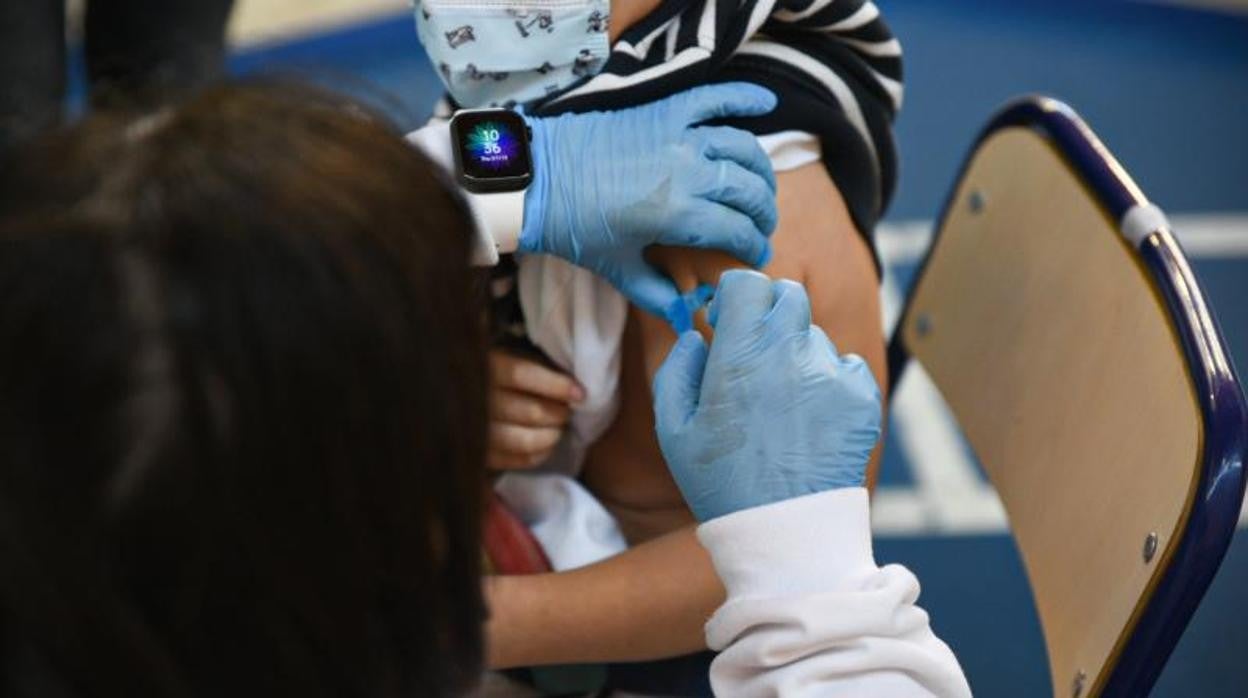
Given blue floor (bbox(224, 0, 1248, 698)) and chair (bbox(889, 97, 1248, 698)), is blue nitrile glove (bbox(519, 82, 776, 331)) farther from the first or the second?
blue floor (bbox(224, 0, 1248, 698))

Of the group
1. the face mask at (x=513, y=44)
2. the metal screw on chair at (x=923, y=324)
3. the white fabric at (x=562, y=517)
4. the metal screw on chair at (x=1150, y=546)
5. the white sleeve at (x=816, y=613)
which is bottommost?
the white fabric at (x=562, y=517)

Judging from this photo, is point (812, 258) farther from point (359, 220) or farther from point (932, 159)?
point (932, 159)

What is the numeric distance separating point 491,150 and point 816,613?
40 centimetres

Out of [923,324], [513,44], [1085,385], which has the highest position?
[513,44]

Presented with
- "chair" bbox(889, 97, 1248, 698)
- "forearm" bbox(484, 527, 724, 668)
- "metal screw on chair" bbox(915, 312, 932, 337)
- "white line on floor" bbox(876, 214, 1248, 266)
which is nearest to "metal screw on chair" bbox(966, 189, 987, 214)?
"chair" bbox(889, 97, 1248, 698)

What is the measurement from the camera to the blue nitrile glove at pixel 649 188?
3.34 feet

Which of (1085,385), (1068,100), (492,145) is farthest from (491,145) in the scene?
(1068,100)

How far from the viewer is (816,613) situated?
34.1 inches

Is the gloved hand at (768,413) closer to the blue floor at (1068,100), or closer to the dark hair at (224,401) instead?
the dark hair at (224,401)

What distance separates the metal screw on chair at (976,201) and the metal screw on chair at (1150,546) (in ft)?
1.32

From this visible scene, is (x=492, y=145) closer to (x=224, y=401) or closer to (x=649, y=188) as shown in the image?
(x=649, y=188)

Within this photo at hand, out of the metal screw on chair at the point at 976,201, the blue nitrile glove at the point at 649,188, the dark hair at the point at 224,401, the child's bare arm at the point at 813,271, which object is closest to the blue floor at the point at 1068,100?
the metal screw on chair at the point at 976,201

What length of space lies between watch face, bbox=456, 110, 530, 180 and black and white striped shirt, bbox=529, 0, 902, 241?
56 mm

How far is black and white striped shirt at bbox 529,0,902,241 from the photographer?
3.48ft
